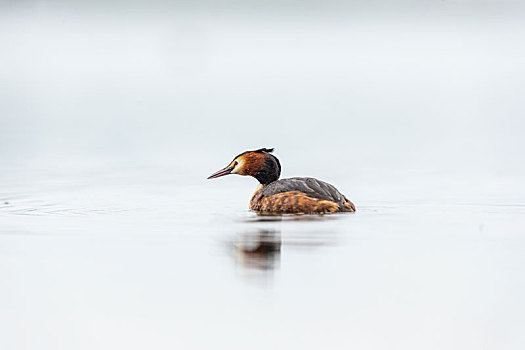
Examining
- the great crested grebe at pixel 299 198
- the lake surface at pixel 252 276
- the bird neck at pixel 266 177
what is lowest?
the lake surface at pixel 252 276

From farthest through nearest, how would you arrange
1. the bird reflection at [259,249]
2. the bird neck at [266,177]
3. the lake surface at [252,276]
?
the bird neck at [266,177] < the bird reflection at [259,249] < the lake surface at [252,276]

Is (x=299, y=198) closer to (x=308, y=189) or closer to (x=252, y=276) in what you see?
(x=308, y=189)

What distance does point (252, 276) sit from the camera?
8.43 meters

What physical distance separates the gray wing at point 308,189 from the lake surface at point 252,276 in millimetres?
372

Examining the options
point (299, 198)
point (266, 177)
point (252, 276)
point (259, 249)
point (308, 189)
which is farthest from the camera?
point (266, 177)

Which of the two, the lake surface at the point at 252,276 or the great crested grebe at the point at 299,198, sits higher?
the great crested grebe at the point at 299,198

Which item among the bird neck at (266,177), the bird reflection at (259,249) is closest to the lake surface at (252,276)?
the bird reflection at (259,249)

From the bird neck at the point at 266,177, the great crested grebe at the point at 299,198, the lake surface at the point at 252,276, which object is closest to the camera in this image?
the lake surface at the point at 252,276

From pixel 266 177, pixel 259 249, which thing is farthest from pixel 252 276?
pixel 266 177

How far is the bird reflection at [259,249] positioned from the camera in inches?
350

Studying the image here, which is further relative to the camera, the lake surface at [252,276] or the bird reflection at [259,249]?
the bird reflection at [259,249]

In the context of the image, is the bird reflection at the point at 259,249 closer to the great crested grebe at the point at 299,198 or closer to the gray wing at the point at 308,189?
the great crested grebe at the point at 299,198

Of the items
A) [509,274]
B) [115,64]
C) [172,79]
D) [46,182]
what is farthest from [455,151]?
[115,64]

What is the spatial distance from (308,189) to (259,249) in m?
2.75
